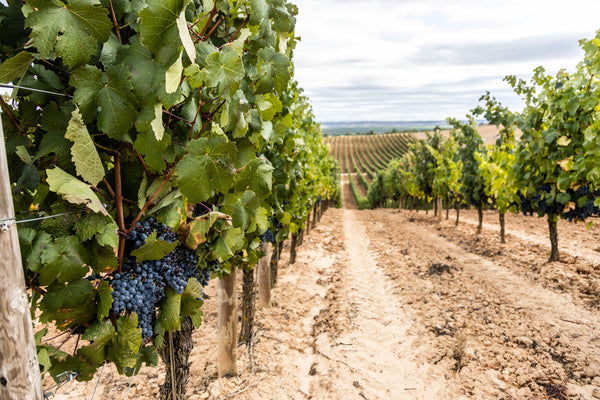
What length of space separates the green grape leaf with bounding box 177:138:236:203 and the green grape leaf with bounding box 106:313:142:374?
0.63 m

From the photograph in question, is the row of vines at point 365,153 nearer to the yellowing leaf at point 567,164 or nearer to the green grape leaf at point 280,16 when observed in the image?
the yellowing leaf at point 567,164

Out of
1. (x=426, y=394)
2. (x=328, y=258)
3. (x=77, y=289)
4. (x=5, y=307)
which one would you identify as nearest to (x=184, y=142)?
(x=77, y=289)

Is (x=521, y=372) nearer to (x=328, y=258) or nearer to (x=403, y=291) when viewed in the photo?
(x=403, y=291)

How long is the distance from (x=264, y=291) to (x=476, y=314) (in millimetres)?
3612

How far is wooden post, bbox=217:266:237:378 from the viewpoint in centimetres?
386

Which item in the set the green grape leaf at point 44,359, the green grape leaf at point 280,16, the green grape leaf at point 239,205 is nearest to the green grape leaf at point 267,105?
the green grape leaf at point 280,16

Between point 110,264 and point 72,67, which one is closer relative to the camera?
point 72,67

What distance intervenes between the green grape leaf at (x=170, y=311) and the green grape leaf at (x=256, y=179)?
698 mm

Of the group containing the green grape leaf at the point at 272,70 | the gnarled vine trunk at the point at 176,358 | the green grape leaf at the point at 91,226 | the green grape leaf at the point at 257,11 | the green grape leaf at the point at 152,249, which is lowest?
the gnarled vine trunk at the point at 176,358

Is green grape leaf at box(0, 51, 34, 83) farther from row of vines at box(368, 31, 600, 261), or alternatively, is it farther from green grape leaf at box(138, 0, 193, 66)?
row of vines at box(368, 31, 600, 261)

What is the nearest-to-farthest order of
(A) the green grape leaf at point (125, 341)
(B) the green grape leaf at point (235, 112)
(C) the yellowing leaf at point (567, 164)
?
Answer: (A) the green grape leaf at point (125, 341)
(B) the green grape leaf at point (235, 112)
(C) the yellowing leaf at point (567, 164)

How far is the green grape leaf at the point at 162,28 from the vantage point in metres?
1.22

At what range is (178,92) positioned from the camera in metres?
1.45

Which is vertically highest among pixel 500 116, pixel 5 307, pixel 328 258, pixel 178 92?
pixel 500 116
